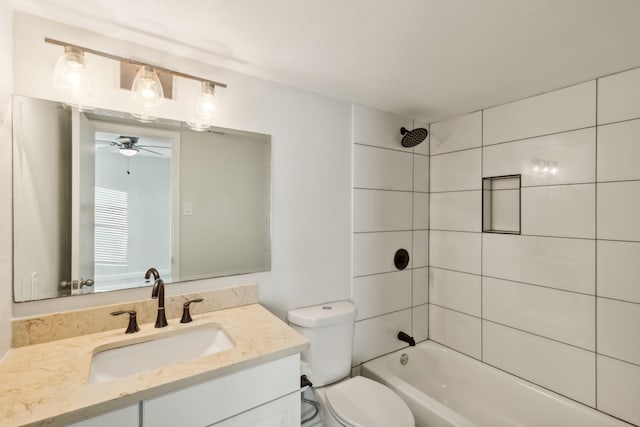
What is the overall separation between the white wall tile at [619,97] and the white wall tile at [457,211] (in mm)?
720

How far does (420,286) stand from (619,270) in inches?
43.1

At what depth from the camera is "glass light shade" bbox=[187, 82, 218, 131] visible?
128cm

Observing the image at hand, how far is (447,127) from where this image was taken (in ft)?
6.99

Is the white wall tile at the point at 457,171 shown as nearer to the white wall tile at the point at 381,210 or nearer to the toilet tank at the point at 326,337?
the white wall tile at the point at 381,210

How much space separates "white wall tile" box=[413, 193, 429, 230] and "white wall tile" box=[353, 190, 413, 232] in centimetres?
6

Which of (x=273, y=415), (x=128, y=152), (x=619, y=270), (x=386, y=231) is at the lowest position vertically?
(x=273, y=415)

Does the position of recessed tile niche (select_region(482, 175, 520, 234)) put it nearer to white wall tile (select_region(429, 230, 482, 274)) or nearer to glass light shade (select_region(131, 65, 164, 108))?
white wall tile (select_region(429, 230, 482, 274))

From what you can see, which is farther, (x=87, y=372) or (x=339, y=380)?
(x=339, y=380)

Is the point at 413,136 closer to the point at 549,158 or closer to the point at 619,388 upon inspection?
the point at 549,158

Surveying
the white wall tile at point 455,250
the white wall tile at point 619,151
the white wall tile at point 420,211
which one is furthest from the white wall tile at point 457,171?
the white wall tile at point 619,151

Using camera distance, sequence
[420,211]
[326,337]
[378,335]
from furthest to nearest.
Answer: [420,211]
[378,335]
[326,337]

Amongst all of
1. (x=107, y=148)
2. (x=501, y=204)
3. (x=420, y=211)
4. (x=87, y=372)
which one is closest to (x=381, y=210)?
(x=420, y=211)

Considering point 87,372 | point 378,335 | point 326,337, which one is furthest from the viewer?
point 378,335

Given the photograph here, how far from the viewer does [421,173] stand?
7.16 ft
